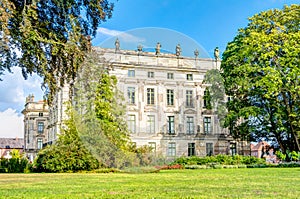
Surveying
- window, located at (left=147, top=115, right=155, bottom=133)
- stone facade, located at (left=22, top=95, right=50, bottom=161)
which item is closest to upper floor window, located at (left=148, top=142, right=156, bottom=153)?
window, located at (left=147, top=115, right=155, bottom=133)

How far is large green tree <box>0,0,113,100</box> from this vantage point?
9.95 m

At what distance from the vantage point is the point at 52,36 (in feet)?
34.7

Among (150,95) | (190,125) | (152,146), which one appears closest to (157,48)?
(150,95)

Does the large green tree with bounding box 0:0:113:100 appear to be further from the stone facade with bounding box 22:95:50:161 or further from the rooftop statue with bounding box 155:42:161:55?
the stone facade with bounding box 22:95:50:161

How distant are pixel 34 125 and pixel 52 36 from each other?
201 ft

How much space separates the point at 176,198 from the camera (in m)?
8.07

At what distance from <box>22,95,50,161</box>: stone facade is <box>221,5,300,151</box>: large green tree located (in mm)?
44891

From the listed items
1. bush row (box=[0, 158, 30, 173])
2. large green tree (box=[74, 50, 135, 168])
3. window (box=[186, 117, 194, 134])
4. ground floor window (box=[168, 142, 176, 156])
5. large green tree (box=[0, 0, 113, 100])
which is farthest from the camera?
bush row (box=[0, 158, 30, 173])

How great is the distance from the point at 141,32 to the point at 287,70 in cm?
2135

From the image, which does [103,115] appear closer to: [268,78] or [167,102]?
[167,102]

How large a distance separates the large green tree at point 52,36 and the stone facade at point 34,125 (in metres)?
58.6

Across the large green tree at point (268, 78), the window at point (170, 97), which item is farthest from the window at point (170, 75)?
the large green tree at point (268, 78)

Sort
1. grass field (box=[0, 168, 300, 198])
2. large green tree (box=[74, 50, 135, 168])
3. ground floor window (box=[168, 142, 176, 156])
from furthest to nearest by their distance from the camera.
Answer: large green tree (box=[74, 50, 135, 168])
ground floor window (box=[168, 142, 176, 156])
grass field (box=[0, 168, 300, 198])

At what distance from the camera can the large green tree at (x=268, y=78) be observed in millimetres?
28750
